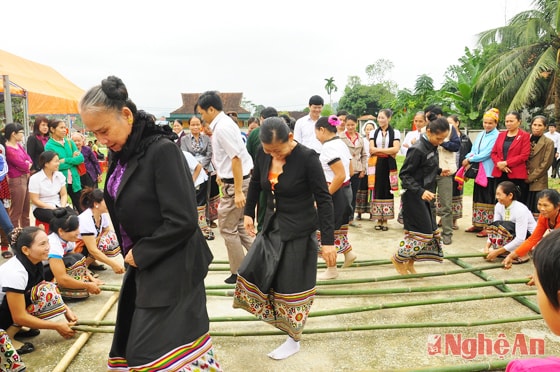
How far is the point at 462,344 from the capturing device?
332 cm

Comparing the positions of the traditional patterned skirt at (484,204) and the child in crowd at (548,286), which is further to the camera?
the traditional patterned skirt at (484,204)

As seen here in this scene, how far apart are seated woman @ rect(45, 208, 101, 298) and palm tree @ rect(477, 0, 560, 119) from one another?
51.2 feet

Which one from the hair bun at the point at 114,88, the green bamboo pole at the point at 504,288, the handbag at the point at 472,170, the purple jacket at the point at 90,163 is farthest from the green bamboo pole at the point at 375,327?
the purple jacket at the point at 90,163

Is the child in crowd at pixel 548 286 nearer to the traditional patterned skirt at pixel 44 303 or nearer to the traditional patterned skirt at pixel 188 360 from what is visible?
the traditional patterned skirt at pixel 188 360

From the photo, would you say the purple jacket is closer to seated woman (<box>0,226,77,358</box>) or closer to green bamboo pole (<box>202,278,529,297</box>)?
seated woman (<box>0,226,77,358</box>)

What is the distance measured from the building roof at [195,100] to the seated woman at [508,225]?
1621 inches

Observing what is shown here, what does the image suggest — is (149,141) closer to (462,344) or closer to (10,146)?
(462,344)

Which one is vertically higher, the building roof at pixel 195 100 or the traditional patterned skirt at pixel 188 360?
the building roof at pixel 195 100

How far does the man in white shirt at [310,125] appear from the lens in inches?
267

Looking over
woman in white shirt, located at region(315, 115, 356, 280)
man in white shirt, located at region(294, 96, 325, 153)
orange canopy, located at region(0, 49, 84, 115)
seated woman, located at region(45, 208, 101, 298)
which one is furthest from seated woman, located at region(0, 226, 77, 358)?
orange canopy, located at region(0, 49, 84, 115)

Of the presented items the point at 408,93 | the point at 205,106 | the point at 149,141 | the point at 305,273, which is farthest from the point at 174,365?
the point at 408,93

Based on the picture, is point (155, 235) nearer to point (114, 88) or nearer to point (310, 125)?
point (114, 88)

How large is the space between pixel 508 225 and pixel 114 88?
16.0 ft

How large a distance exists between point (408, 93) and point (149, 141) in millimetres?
29291
